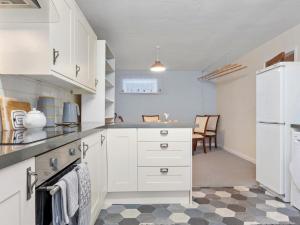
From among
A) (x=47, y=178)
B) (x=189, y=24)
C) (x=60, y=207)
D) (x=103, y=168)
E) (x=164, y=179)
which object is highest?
(x=189, y=24)

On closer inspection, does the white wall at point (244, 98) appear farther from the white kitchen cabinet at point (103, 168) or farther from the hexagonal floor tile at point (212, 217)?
the white kitchen cabinet at point (103, 168)

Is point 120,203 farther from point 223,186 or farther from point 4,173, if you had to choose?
point 4,173

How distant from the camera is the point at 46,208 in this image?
96 centimetres

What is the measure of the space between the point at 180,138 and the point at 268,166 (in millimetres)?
1175

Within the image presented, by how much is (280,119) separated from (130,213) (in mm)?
1811

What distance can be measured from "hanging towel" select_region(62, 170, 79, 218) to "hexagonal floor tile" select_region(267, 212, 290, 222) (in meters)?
1.81

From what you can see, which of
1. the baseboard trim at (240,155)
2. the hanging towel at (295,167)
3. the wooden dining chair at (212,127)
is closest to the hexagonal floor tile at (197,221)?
the hanging towel at (295,167)

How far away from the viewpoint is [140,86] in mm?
6781

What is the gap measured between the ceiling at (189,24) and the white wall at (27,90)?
1.00 meters

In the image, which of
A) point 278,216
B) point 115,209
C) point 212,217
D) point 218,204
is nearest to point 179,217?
point 212,217

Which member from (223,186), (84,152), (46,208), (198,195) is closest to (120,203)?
(198,195)

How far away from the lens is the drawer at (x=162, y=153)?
2418 mm

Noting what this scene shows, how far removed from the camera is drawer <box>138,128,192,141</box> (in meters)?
2.42

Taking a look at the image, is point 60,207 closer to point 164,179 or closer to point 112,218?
point 112,218
